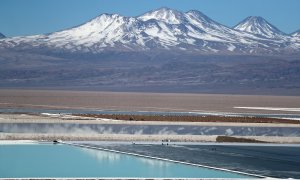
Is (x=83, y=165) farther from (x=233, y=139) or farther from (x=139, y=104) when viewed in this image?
(x=139, y=104)

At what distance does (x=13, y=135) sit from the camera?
33.0 metres

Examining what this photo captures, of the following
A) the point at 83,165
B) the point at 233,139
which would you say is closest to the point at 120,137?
the point at 233,139

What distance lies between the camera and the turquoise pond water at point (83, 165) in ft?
77.9

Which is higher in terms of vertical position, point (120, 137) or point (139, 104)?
point (139, 104)

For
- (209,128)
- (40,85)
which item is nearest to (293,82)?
(40,85)

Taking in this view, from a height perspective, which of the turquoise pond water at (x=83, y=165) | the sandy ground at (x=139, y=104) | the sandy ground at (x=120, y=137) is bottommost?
the turquoise pond water at (x=83, y=165)

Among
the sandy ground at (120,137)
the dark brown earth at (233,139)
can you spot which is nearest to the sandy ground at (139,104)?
the sandy ground at (120,137)

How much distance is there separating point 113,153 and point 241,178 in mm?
6758

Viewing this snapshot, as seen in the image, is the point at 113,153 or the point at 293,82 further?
the point at 293,82

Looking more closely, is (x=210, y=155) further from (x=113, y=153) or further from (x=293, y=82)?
(x=293, y=82)

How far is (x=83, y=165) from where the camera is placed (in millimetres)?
25547

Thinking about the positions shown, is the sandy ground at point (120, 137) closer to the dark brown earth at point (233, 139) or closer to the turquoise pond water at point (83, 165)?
the dark brown earth at point (233, 139)

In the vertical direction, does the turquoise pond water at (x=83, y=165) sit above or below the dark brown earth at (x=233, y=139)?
below

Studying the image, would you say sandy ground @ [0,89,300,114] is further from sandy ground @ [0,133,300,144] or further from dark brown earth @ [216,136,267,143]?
dark brown earth @ [216,136,267,143]
